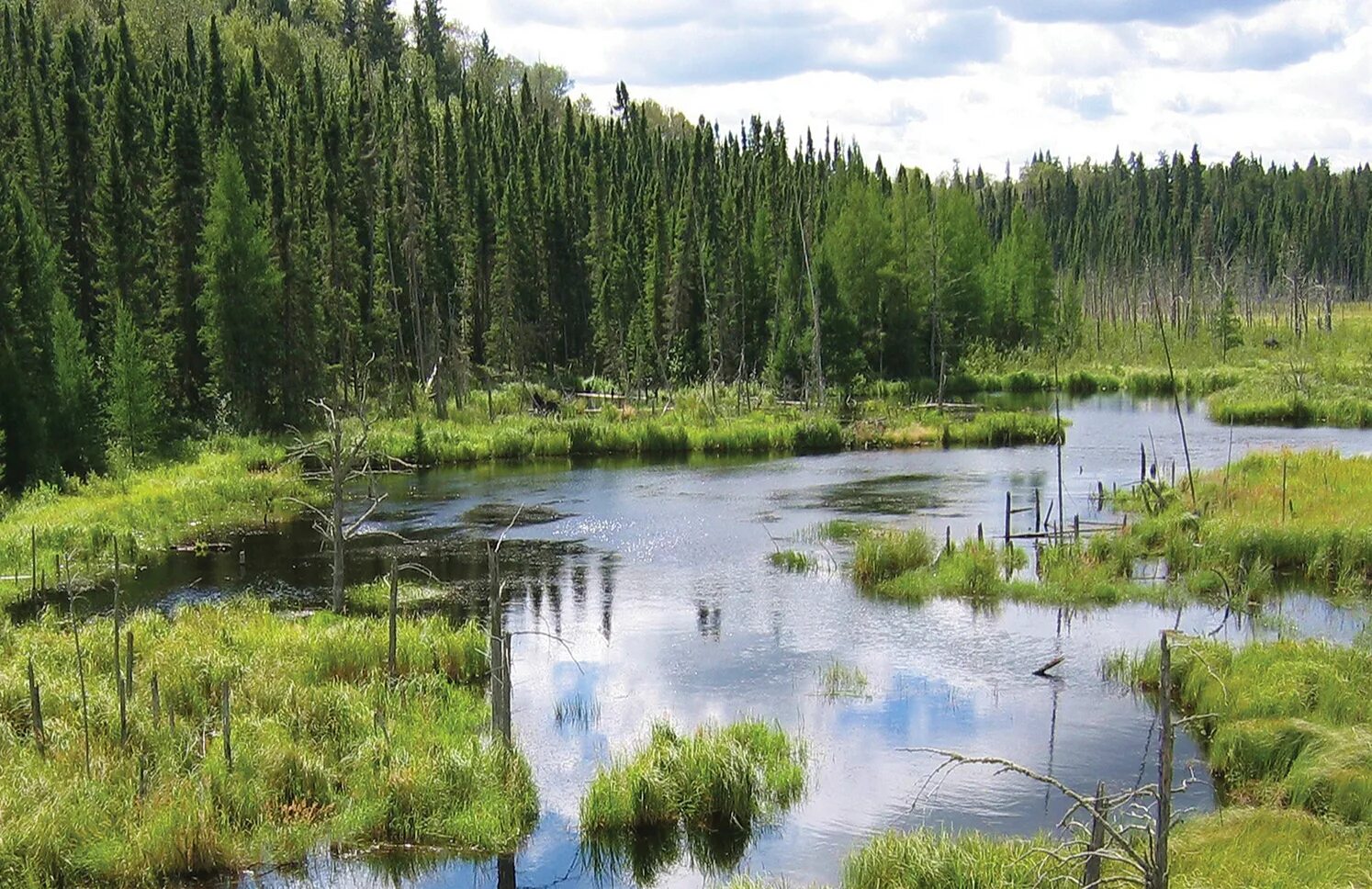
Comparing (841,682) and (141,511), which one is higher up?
(141,511)

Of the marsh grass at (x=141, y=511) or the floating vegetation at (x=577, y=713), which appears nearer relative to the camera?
the floating vegetation at (x=577, y=713)

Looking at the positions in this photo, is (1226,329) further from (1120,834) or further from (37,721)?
(37,721)

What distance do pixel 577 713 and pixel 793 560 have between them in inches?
484

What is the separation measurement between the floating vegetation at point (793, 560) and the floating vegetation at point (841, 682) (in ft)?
28.1

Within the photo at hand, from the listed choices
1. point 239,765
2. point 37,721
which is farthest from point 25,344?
point 239,765

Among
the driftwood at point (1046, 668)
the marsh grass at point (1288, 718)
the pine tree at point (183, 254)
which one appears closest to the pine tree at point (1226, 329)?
the pine tree at point (183, 254)

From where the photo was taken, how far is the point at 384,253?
253ft

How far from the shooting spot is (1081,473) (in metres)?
46.2

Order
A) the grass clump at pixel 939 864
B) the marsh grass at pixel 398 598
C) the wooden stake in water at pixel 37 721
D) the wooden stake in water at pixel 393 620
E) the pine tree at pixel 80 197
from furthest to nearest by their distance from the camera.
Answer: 1. the pine tree at pixel 80 197
2. the marsh grass at pixel 398 598
3. the wooden stake in water at pixel 393 620
4. the wooden stake in water at pixel 37 721
5. the grass clump at pixel 939 864

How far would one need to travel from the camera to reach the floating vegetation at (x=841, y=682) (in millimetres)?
21875

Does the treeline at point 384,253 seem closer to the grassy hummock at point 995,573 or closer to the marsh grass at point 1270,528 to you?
the grassy hummock at point 995,573

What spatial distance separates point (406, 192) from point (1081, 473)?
131 feet

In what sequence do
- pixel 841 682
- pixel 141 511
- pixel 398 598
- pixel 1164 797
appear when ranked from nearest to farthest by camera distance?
pixel 1164 797 < pixel 841 682 < pixel 398 598 < pixel 141 511

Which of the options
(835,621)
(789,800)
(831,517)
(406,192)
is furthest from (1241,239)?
(789,800)
